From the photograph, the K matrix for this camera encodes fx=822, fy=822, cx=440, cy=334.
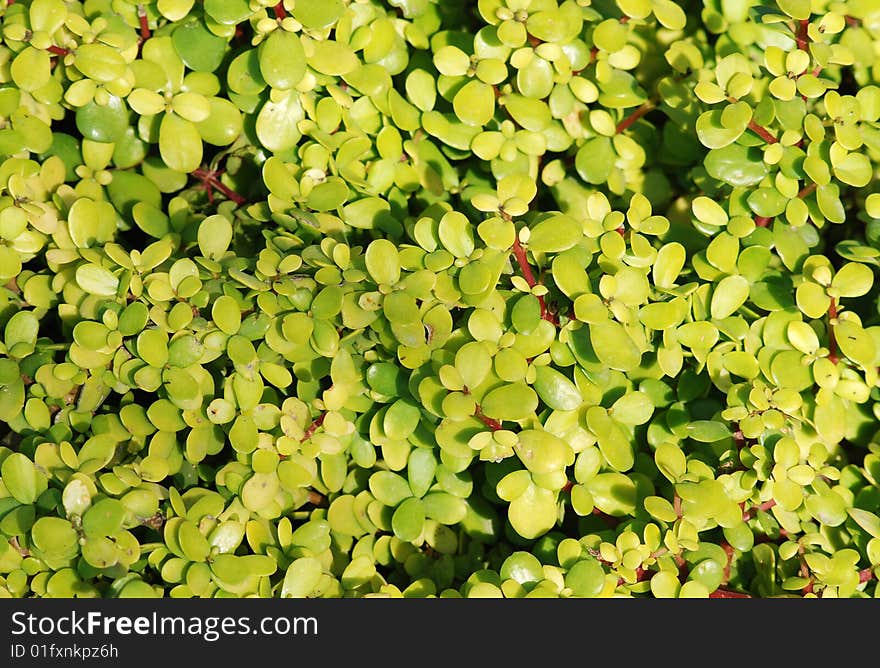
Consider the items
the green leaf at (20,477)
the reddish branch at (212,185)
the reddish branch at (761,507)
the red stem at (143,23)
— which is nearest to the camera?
the green leaf at (20,477)

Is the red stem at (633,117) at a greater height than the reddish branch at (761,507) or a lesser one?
greater

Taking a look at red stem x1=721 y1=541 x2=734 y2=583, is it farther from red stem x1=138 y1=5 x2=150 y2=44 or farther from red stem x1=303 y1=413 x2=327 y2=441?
red stem x1=138 y1=5 x2=150 y2=44

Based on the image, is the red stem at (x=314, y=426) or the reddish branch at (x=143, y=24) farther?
the reddish branch at (x=143, y=24)

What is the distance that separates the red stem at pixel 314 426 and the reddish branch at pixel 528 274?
1.29 feet

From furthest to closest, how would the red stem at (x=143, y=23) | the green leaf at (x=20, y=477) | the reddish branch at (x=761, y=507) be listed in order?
the red stem at (x=143, y=23)
the reddish branch at (x=761, y=507)
the green leaf at (x=20, y=477)

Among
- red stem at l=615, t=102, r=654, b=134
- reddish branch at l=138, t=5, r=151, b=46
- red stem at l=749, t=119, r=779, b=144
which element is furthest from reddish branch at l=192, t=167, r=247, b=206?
red stem at l=749, t=119, r=779, b=144

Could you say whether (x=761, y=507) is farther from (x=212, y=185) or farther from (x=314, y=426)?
(x=212, y=185)

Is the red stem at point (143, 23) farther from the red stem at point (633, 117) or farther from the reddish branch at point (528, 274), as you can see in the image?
the red stem at point (633, 117)

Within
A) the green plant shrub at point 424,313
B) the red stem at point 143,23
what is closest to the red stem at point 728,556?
the green plant shrub at point 424,313

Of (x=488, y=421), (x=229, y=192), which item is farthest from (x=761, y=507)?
(x=229, y=192)

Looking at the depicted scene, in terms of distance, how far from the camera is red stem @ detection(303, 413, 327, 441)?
Result: 132 centimetres

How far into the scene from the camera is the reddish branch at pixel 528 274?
1317mm

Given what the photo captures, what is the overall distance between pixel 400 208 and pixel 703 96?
1.89ft

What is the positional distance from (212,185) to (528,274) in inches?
27.1
